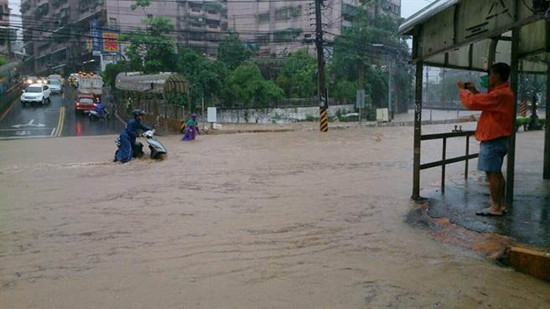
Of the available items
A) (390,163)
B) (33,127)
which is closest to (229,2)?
(33,127)

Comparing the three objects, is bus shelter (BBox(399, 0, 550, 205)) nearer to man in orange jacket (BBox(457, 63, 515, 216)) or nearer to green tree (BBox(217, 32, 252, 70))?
man in orange jacket (BBox(457, 63, 515, 216))

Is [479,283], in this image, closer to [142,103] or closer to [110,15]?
[142,103]

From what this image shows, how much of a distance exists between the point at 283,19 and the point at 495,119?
59265 mm

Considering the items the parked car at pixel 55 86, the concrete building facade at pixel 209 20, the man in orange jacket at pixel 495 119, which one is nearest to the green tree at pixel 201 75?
the concrete building facade at pixel 209 20

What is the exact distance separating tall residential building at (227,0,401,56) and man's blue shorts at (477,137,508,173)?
49867 mm

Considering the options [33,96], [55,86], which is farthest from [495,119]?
[55,86]

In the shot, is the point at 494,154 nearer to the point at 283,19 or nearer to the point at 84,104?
the point at 84,104

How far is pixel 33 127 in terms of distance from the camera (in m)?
29.1

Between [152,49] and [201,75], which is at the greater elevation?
[152,49]

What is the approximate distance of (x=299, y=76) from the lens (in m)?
44.8

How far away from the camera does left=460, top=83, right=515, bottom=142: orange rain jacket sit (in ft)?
18.2

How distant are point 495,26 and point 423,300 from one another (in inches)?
140

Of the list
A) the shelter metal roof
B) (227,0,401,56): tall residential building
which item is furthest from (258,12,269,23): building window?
the shelter metal roof

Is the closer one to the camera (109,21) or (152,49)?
(152,49)
